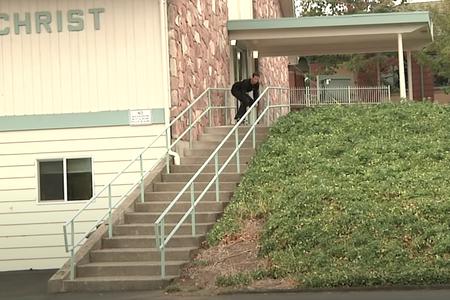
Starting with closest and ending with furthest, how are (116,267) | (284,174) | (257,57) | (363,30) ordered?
(116,267) → (284,174) → (363,30) → (257,57)

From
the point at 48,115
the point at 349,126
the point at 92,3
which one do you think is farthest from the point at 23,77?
the point at 349,126

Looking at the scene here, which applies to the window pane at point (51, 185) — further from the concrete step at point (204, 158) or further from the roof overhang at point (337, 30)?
the roof overhang at point (337, 30)

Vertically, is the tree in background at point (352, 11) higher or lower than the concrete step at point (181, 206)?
higher

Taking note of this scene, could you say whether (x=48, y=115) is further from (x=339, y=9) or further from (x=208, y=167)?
(x=339, y=9)

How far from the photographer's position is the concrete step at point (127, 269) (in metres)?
10.3

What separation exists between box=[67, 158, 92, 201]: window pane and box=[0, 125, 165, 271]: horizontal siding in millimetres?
146

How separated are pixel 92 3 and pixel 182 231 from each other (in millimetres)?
5394

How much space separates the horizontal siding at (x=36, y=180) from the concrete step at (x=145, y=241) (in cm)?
282

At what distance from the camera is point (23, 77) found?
14.3 metres

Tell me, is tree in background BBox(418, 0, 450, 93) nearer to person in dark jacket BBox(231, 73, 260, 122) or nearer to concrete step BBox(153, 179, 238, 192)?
person in dark jacket BBox(231, 73, 260, 122)

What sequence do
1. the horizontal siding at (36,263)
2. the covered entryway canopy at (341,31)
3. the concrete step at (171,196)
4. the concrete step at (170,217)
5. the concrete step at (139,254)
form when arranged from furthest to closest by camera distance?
the covered entryway canopy at (341,31) < the horizontal siding at (36,263) < the concrete step at (171,196) < the concrete step at (170,217) < the concrete step at (139,254)

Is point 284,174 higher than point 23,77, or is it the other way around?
point 23,77

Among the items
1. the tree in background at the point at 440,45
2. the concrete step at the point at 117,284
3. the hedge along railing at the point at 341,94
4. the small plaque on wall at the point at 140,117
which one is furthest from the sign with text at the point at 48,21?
the tree in background at the point at 440,45

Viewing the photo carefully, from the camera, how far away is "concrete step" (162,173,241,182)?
1331 cm
